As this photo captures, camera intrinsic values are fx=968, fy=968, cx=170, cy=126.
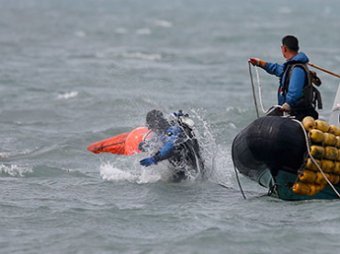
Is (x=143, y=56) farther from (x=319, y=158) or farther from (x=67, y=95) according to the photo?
(x=319, y=158)

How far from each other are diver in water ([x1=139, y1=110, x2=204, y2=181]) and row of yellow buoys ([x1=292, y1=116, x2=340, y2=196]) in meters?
1.88

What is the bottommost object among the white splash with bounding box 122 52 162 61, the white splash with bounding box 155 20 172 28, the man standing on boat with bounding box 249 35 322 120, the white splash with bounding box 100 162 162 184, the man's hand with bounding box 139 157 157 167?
the white splash with bounding box 100 162 162 184

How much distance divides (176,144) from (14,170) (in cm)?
246

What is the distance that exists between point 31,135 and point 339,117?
664cm

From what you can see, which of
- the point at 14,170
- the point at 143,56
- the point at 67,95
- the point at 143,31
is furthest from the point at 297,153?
the point at 143,31

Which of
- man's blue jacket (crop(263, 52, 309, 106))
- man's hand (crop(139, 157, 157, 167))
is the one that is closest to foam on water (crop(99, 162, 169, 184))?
man's hand (crop(139, 157, 157, 167))

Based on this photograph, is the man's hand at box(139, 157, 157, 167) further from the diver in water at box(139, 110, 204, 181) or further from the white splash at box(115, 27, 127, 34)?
the white splash at box(115, 27, 127, 34)

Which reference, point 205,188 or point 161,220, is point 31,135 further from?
point 161,220

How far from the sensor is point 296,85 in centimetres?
1023

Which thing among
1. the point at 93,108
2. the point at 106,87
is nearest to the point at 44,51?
the point at 106,87

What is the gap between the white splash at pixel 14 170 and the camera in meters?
12.5

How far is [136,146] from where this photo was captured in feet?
40.0

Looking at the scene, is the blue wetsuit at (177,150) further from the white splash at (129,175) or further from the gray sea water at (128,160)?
the white splash at (129,175)

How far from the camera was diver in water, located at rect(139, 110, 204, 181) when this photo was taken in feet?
37.4
